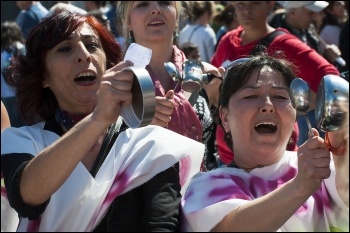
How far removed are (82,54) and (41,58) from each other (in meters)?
0.16

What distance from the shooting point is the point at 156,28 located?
12.0 feet

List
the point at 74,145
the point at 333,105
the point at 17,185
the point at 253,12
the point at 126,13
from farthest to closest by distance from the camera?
the point at 253,12 < the point at 126,13 < the point at 17,185 < the point at 74,145 < the point at 333,105

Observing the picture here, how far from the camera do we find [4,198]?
2.78 m

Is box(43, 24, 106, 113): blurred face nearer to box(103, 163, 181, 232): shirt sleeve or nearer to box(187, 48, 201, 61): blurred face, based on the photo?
box(103, 163, 181, 232): shirt sleeve

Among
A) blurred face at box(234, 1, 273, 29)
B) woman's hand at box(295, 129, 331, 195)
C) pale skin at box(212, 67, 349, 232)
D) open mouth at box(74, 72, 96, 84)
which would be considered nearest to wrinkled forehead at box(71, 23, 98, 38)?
open mouth at box(74, 72, 96, 84)

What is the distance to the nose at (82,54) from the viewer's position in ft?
8.28

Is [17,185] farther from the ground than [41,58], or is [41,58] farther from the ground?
[41,58]

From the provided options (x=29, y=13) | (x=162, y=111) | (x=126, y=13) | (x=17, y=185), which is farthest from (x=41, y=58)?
(x=29, y=13)

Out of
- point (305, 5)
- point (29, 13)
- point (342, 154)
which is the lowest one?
point (29, 13)

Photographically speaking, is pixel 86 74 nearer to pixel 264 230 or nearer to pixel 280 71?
pixel 280 71

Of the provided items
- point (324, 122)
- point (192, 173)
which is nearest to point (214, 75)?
point (192, 173)

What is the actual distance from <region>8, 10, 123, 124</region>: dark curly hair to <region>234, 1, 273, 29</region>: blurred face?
1.92 meters

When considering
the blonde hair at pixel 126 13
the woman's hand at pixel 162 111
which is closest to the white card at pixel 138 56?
the woman's hand at pixel 162 111

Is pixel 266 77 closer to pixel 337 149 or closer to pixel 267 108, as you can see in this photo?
pixel 267 108
